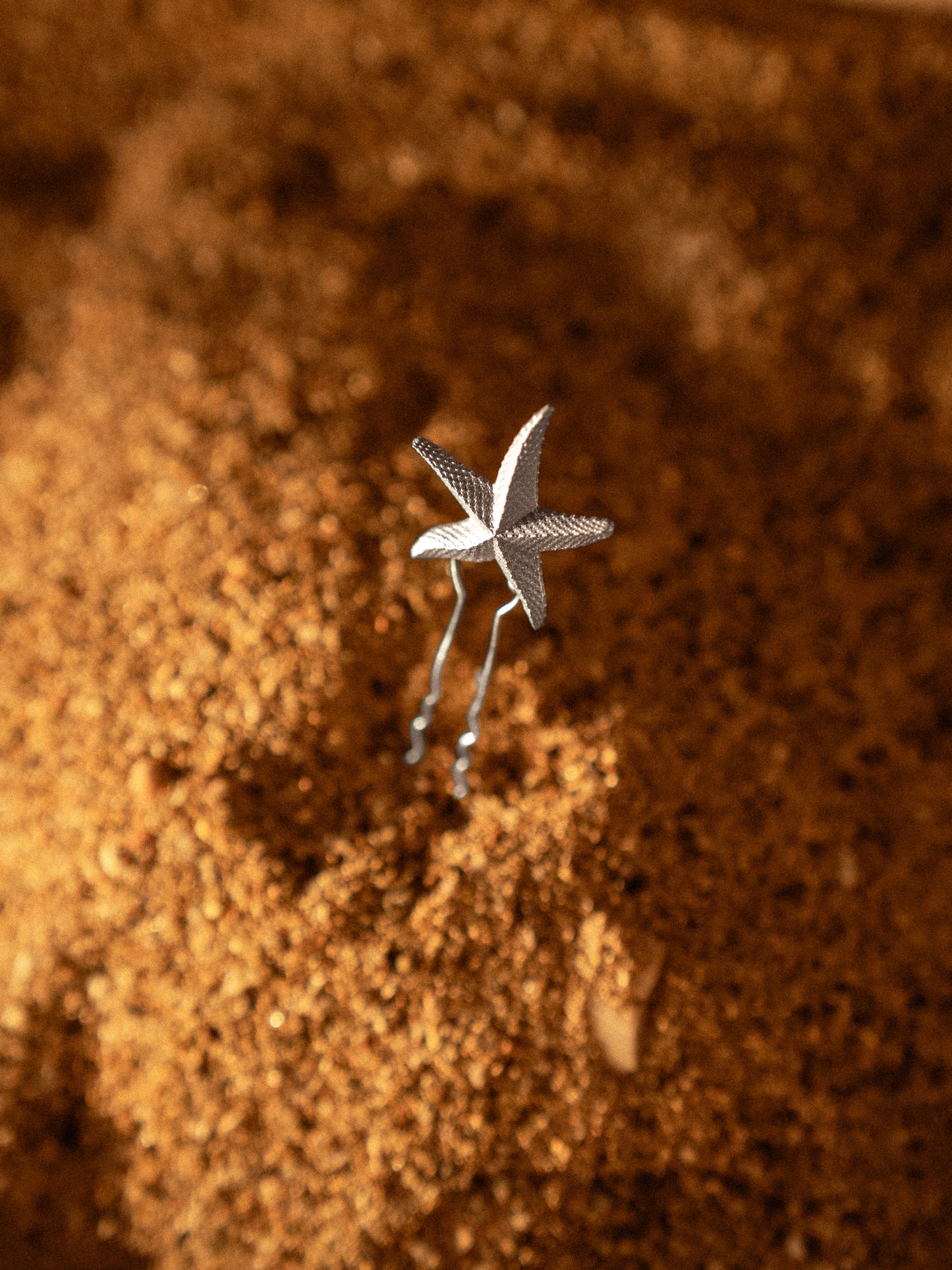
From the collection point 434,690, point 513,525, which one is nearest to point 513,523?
point 513,525

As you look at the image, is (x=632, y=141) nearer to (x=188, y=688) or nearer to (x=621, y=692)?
(x=621, y=692)

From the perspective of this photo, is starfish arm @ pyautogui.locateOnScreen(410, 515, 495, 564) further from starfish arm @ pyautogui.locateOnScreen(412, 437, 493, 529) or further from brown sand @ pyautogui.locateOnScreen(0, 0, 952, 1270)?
brown sand @ pyautogui.locateOnScreen(0, 0, 952, 1270)

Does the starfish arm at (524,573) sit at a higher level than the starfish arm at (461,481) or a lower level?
lower

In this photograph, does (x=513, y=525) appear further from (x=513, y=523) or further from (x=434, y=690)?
(x=434, y=690)

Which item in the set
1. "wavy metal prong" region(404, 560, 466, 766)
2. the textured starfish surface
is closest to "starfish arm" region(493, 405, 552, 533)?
the textured starfish surface

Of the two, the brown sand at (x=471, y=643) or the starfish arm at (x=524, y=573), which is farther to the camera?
the brown sand at (x=471, y=643)

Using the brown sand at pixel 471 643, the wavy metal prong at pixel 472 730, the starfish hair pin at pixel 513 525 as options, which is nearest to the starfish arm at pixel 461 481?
the starfish hair pin at pixel 513 525

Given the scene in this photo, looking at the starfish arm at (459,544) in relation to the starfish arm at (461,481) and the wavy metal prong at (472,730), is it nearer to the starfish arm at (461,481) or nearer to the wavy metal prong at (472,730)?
the starfish arm at (461,481)
